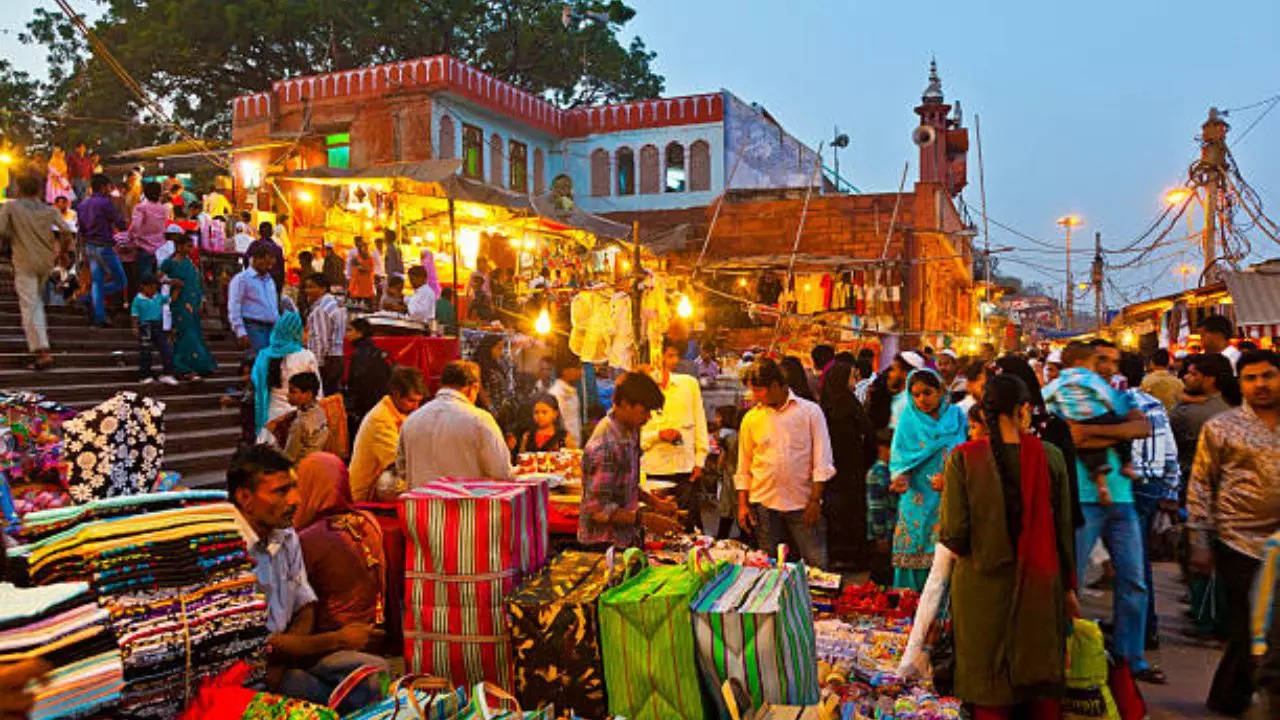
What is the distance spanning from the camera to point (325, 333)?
9.02 m

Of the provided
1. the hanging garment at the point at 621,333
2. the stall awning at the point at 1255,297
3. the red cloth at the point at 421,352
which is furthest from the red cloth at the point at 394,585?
the stall awning at the point at 1255,297

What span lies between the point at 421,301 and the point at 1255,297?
13.0 metres

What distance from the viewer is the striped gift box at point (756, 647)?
303 centimetres

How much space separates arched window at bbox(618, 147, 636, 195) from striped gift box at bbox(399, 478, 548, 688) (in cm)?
2798

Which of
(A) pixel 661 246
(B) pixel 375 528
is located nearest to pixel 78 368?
(B) pixel 375 528

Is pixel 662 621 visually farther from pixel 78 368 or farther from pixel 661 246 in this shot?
pixel 661 246

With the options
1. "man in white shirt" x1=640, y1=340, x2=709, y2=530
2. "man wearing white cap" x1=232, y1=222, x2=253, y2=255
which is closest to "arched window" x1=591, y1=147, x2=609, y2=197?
"man wearing white cap" x1=232, y1=222, x2=253, y2=255

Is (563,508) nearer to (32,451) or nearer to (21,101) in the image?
(32,451)

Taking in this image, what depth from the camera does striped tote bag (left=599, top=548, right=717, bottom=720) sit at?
3041 mm

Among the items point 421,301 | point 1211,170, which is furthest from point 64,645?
point 1211,170

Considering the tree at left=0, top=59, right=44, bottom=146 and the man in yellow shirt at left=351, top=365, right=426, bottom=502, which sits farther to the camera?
the tree at left=0, top=59, right=44, bottom=146

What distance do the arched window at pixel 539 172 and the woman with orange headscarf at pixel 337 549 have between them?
26208 mm

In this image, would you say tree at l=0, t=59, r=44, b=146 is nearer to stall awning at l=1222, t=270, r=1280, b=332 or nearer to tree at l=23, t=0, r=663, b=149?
tree at l=23, t=0, r=663, b=149

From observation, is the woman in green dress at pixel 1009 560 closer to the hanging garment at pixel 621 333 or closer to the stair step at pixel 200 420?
the hanging garment at pixel 621 333
